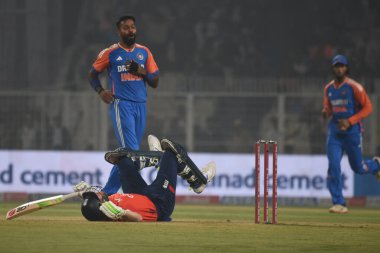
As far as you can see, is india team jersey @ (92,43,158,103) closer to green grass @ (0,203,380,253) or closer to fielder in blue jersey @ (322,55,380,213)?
green grass @ (0,203,380,253)

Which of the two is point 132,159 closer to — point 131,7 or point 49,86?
point 49,86

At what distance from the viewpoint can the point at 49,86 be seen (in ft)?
83.1

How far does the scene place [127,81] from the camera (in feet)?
40.0

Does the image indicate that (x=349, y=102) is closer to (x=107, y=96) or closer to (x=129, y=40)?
(x=129, y=40)

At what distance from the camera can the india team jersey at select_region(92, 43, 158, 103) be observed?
40.0 ft

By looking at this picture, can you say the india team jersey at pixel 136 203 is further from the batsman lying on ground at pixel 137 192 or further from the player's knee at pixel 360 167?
the player's knee at pixel 360 167

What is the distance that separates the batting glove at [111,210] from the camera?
970 cm

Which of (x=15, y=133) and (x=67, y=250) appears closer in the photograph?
(x=67, y=250)

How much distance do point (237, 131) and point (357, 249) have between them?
11.8 m

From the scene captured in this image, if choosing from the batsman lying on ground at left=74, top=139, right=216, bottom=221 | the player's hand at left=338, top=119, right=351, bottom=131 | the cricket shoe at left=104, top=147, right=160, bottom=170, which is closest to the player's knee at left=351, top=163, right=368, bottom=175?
the player's hand at left=338, top=119, right=351, bottom=131

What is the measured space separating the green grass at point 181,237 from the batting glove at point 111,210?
0.45ft

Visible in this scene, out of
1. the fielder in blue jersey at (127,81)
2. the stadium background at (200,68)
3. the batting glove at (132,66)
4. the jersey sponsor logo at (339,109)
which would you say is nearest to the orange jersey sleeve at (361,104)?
the jersey sponsor logo at (339,109)

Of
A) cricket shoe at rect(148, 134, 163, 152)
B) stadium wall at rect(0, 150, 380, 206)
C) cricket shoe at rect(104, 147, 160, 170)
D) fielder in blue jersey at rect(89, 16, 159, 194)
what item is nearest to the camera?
cricket shoe at rect(104, 147, 160, 170)

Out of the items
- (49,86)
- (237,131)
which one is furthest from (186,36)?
(237,131)
